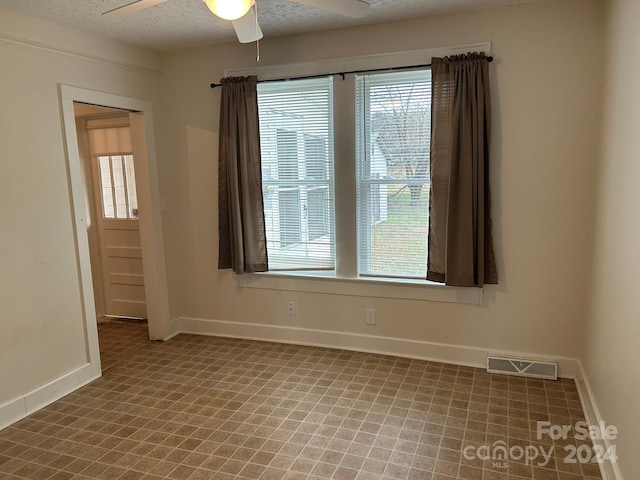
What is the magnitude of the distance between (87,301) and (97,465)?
132 cm

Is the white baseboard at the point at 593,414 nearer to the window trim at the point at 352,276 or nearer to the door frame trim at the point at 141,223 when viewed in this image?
the window trim at the point at 352,276

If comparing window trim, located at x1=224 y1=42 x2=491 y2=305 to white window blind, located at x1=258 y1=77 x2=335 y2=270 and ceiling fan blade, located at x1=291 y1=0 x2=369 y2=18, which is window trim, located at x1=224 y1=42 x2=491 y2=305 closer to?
white window blind, located at x1=258 y1=77 x2=335 y2=270

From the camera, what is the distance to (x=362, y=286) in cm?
363

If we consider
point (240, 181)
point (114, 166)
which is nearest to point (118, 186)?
point (114, 166)

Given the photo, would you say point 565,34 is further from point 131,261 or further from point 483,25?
point 131,261

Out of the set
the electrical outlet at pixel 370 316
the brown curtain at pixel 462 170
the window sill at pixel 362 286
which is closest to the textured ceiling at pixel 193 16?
the brown curtain at pixel 462 170

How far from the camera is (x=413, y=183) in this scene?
3.39 metres

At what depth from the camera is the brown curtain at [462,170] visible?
9.97 ft

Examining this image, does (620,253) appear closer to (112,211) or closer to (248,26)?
(248,26)

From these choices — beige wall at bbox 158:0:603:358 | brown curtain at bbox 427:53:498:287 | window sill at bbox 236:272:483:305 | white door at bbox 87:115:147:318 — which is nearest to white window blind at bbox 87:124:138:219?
white door at bbox 87:115:147:318

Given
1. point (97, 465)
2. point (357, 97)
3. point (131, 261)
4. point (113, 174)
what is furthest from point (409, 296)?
point (113, 174)

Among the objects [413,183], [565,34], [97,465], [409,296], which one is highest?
[565,34]

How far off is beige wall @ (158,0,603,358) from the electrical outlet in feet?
0.14

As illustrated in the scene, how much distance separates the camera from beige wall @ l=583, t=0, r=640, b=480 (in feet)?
6.19
